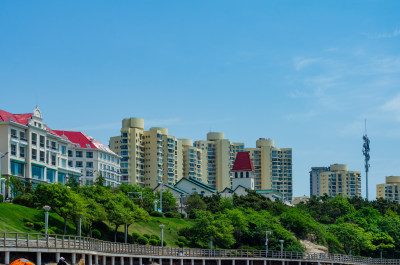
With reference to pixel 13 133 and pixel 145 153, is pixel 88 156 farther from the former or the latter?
pixel 145 153

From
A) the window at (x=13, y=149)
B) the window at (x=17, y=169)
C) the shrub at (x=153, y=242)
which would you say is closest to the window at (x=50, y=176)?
the window at (x=17, y=169)

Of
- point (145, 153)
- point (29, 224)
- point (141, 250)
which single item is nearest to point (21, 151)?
point (29, 224)

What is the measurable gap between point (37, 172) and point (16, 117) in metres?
8.67

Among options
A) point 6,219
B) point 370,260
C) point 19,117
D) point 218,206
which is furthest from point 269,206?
point 6,219

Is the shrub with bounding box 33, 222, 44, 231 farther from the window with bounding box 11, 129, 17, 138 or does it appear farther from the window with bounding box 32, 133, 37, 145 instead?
the window with bounding box 32, 133, 37, 145

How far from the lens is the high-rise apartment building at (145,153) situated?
Result: 592ft

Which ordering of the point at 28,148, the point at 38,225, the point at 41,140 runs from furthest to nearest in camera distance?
1. the point at 41,140
2. the point at 28,148
3. the point at 38,225

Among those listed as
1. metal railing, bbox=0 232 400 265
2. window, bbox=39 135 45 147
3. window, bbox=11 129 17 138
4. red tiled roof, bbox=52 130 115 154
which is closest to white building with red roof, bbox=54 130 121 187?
red tiled roof, bbox=52 130 115 154

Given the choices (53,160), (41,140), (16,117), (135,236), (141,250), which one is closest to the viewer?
(141,250)

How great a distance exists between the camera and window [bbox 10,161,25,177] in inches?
3693

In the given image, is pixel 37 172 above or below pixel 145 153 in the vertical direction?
below

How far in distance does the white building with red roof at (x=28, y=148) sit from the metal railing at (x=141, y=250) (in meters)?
22.5

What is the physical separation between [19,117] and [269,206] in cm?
5240

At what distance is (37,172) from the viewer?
99500 mm
